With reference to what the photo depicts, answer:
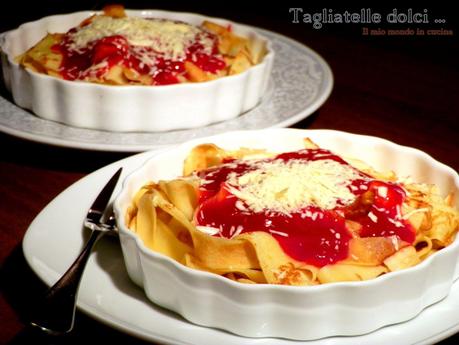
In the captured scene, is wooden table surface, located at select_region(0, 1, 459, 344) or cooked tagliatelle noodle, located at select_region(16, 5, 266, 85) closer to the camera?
wooden table surface, located at select_region(0, 1, 459, 344)

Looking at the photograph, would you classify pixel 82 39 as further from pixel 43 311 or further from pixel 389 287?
pixel 389 287

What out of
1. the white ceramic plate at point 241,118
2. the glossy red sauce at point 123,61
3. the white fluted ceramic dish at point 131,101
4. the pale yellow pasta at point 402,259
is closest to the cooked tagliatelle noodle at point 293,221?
the pale yellow pasta at point 402,259

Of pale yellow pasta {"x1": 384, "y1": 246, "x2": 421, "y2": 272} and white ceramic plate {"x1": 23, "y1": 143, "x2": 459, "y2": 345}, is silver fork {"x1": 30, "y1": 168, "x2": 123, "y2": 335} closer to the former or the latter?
white ceramic plate {"x1": 23, "y1": 143, "x2": 459, "y2": 345}

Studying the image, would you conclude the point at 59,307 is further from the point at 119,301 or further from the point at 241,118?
the point at 241,118

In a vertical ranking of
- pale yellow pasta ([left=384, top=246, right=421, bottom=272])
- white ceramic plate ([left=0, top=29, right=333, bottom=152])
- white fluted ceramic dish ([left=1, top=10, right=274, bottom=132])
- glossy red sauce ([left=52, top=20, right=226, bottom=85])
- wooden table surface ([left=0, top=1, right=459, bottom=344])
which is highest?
glossy red sauce ([left=52, top=20, right=226, bottom=85])

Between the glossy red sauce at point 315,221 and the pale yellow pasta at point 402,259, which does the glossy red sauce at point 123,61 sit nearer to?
the glossy red sauce at point 315,221

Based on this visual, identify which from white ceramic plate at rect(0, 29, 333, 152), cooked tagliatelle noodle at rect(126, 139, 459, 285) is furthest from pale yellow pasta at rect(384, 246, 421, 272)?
white ceramic plate at rect(0, 29, 333, 152)
